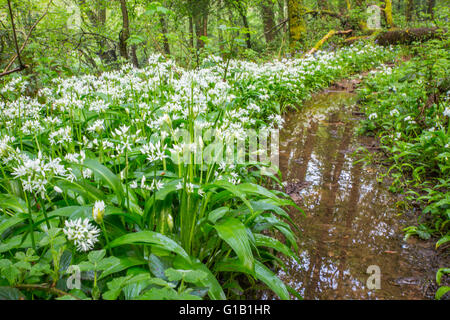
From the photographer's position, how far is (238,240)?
4.55 feet

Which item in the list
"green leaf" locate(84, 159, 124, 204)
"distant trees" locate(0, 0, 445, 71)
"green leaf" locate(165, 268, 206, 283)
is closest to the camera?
"green leaf" locate(165, 268, 206, 283)

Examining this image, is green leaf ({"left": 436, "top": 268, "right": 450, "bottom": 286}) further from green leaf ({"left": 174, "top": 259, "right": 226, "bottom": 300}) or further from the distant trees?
the distant trees

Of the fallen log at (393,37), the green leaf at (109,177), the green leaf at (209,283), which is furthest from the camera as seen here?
the fallen log at (393,37)

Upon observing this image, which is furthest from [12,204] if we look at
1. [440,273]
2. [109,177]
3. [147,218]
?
[440,273]

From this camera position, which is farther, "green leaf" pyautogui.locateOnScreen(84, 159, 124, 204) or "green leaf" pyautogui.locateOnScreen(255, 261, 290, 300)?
"green leaf" pyautogui.locateOnScreen(84, 159, 124, 204)

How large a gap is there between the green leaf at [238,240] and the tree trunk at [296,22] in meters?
9.90

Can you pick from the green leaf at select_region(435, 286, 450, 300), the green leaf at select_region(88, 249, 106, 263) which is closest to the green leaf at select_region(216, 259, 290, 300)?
the green leaf at select_region(88, 249, 106, 263)

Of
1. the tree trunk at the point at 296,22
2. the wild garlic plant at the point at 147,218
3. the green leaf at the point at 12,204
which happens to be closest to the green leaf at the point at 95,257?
the wild garlic plant at the point at 147,218

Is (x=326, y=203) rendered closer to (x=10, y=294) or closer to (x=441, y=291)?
(x=441, y=291)

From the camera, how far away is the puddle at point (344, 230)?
5.87 feet

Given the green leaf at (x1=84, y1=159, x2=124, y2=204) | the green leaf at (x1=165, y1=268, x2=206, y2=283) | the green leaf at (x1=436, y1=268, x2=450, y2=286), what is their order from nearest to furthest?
1. the green leaf at (x1=165, y1=268, x2=206, y2=283)
2. the green leaf at (x1=84, y1=159, x2=124, y2=204)
3. the green leaf at (x1=436, y1=268, x2=450, y2=286)

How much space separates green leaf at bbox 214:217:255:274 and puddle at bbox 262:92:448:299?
505 mm

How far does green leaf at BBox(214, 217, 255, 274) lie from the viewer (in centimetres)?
133

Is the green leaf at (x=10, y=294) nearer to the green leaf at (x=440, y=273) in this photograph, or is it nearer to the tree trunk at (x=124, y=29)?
the green leaf at (x=440, y=273)
